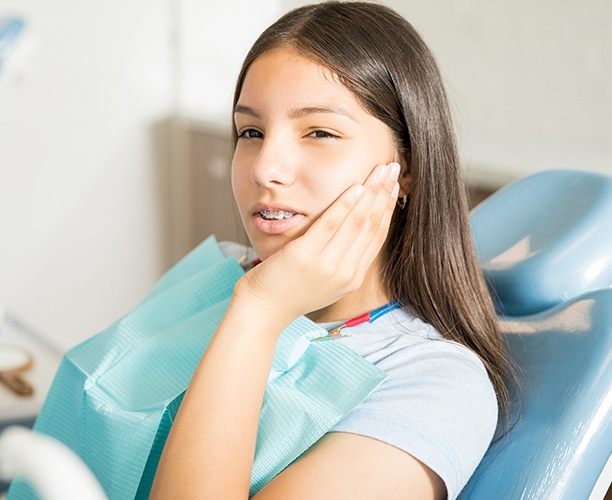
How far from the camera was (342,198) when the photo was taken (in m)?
1.08

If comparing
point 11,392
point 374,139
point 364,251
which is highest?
point 374,139

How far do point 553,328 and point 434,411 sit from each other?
12.5 inches

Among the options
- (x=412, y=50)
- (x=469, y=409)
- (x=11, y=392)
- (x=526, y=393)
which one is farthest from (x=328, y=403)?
(x=11, y=392)

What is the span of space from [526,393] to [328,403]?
0.29m

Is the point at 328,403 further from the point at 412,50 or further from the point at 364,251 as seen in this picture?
the point at 412,50

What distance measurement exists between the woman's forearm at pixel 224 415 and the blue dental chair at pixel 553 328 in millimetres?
309

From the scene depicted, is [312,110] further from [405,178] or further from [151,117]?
[151,117]

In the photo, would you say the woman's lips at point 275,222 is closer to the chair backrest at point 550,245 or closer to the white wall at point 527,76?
the chair backrest at point 550,245

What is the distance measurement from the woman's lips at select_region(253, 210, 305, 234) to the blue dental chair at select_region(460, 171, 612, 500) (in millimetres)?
372

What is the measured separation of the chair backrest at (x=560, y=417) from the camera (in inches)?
41.9

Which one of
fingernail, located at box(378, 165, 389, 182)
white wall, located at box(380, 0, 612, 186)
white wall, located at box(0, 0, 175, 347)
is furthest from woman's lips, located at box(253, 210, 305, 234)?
white wall, located at box(0, 0, 175, 347)

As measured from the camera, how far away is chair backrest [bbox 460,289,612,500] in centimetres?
106

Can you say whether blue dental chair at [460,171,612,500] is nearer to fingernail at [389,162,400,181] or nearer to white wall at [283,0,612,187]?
fingernail at [389,162,400,181]

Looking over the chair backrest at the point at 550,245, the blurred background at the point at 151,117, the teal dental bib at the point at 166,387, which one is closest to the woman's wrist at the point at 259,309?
the teal dental bib at the point at 166,387
